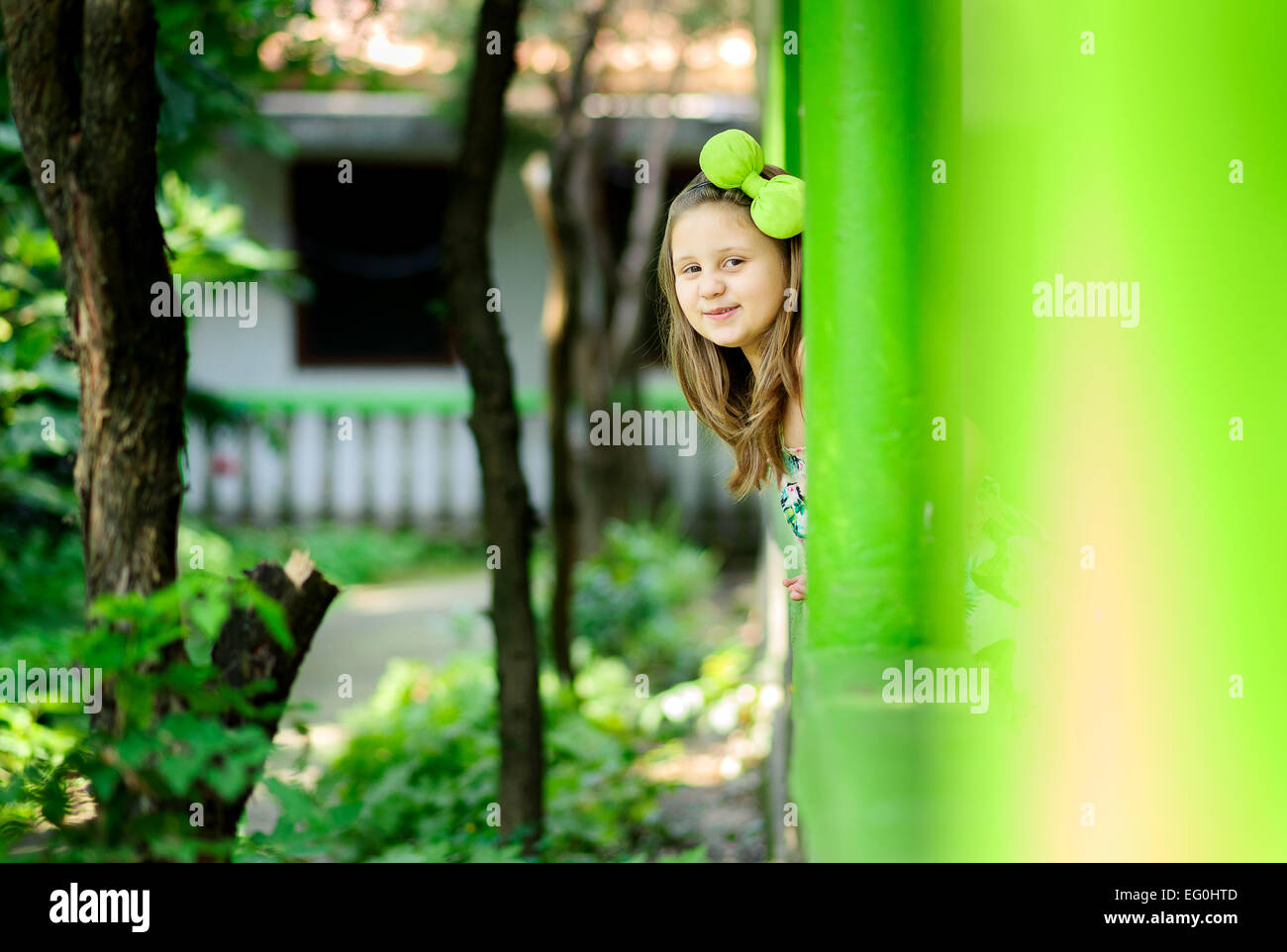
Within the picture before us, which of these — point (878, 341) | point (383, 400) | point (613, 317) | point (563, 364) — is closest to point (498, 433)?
point (878, 341)

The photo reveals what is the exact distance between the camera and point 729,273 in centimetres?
256

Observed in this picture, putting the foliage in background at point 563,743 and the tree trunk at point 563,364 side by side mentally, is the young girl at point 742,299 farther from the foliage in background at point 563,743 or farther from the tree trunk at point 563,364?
the tree trunk at point 563,364

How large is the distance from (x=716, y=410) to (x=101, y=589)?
132 cm

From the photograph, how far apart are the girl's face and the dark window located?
378 inches

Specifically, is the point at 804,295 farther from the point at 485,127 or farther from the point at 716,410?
the point at 485,127

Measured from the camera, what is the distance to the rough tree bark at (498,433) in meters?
4.00

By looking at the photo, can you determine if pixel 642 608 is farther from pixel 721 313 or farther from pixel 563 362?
pixel 721 313

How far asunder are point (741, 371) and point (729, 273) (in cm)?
26

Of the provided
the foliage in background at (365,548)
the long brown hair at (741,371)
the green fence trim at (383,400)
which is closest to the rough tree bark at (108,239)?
the long brown hair at (741,371)

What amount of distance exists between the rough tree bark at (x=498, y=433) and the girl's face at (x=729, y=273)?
151cm

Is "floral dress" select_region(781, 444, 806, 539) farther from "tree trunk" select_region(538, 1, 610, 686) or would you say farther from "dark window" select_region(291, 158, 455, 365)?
"dark window" select_region(291, 158, 455, 365)

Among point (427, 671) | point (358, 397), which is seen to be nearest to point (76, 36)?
point (427, 671)

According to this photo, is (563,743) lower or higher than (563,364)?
lower
